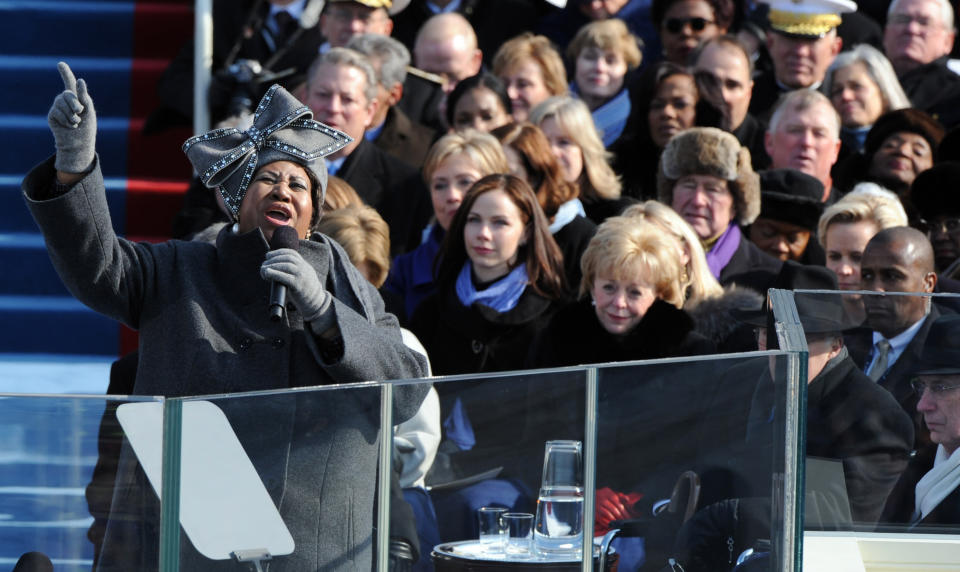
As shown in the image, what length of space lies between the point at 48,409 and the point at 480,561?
780 mm

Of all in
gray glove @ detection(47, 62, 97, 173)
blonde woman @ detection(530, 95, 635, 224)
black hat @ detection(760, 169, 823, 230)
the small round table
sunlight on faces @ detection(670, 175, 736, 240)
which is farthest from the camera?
blonde woman @ detection(530, 95, 635, 224)

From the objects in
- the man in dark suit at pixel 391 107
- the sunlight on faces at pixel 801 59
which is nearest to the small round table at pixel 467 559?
the man in dark suit at pixel 391 107

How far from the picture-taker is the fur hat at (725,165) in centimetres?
527

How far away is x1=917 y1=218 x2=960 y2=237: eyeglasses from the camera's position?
5.08 meters

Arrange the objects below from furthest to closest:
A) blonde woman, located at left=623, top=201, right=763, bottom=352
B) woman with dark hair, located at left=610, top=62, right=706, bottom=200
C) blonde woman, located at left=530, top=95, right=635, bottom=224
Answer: woman with dark hair, located at left=610, top=62, right=706, bottom=200 < blonde woman, located at left=530, top=95, right=635, bottom=224 < blonde woman, located at left=623, top=201, right=763, bottom=352

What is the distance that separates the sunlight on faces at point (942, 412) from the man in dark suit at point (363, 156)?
2777mm

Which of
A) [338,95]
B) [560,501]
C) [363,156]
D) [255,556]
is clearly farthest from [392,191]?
[255,556]

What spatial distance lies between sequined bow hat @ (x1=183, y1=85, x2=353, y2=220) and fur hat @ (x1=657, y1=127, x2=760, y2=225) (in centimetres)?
251

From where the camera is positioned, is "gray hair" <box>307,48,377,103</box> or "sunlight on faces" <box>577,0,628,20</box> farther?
"sunlight on faces" <box>577,0,628,20</box>

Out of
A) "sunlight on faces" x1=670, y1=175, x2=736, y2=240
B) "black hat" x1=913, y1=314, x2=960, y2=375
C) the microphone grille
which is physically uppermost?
"sunlight on faces" x1=670, y1=175, x2=736, y2=240

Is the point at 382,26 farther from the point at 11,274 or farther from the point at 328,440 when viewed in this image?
the point at 328,440

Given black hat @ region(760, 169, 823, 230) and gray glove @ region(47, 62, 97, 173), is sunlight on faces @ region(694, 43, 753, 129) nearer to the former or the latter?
black hat @ region(760, 169, 823, 230)

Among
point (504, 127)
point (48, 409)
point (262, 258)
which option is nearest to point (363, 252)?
point (504, 127)

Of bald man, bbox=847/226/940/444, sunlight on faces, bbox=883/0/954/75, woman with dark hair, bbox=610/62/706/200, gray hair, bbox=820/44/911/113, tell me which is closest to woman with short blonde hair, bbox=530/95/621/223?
woman with dark hair, bbox=610/62/706/200
